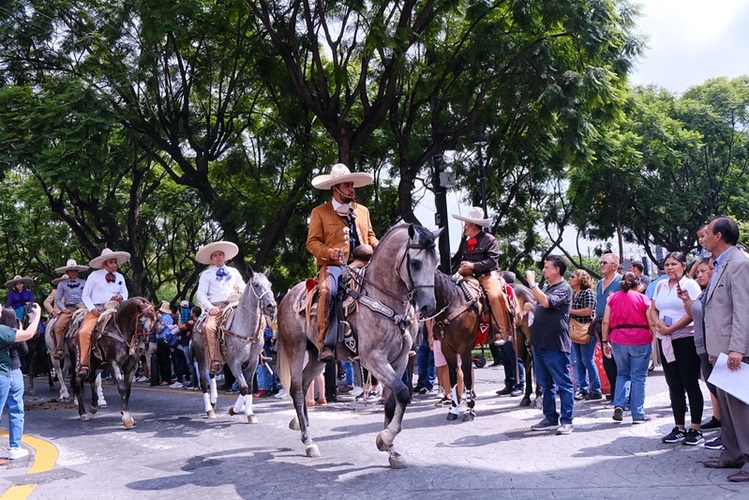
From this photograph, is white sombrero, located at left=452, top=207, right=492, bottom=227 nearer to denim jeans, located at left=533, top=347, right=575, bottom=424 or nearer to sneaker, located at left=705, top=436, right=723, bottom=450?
denim jeans, located at left=533, top=347, right=575, bottom=424

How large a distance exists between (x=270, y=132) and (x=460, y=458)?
17.0 metres

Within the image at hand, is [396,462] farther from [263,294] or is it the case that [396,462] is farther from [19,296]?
[19,296]

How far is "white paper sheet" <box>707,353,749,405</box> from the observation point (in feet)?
23.6

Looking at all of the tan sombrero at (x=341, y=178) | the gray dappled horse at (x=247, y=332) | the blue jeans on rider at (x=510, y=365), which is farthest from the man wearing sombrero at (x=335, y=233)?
the blue jeans on rider at (x=510, y=365)

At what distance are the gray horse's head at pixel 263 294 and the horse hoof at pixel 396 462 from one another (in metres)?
4.72

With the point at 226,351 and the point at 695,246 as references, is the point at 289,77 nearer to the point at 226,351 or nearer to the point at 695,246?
the point at 226,351

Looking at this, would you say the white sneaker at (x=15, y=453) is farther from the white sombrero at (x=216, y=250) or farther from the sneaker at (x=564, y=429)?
the sneaker at (x=564, y=429)

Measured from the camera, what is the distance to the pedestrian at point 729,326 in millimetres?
7207

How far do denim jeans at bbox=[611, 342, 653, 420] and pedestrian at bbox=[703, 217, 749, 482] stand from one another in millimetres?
2554

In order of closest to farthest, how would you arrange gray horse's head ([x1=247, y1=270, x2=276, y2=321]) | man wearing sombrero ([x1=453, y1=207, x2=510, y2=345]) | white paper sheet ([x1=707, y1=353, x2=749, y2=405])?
white paper sheet ([x1=707, y1=353, x2=749, y2=405]) < man wearing sombrero ([x1=453, y1=207, x2=510, y2=345]) < gray horse's head ([x1=247, y1=270, x2=276, y2=321])

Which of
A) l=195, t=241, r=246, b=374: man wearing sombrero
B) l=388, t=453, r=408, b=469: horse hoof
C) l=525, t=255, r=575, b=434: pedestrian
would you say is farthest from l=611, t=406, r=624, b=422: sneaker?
l=195, t=241, r=246, b=374: man wearing sombrero

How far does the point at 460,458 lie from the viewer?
28.8ft

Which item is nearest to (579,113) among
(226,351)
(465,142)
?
(465,142)

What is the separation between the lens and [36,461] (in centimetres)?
983
